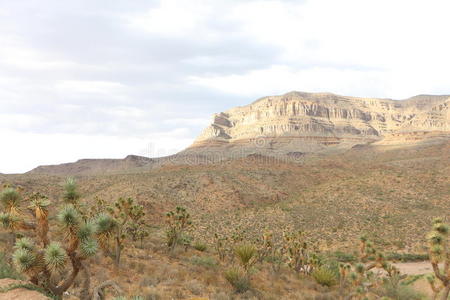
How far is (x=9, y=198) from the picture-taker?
10180mm

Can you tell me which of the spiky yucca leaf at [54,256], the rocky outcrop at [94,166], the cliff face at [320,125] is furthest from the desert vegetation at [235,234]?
the cliff face at [320,125]

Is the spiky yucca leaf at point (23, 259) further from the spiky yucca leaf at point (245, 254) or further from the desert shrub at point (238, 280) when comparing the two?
the spiky yucca leaf at point (245, 254)

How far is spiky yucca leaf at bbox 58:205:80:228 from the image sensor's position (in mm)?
8617

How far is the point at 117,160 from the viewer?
5290 inches

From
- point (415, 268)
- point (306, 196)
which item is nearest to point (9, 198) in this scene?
point (415, 268)

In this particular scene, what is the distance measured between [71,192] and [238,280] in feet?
27.4

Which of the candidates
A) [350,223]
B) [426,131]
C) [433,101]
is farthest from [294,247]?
[433,101]

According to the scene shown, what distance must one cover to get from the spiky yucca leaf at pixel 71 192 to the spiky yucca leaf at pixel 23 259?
7.28 feet

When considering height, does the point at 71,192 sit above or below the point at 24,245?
above

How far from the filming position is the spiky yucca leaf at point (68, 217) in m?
8.62

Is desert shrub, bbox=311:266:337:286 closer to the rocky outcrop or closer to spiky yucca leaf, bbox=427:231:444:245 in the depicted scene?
spiky yucca leaf, bbox=427:231:444:245

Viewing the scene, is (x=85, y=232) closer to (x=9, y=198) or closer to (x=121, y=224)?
(x=9, y=198)

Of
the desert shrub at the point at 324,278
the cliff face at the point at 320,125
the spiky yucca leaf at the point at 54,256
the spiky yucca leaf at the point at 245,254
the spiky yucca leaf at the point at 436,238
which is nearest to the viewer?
the spiky yucca leaf at the point at 54,256

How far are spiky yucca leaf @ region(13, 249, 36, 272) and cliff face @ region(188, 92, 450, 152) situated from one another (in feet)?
457
